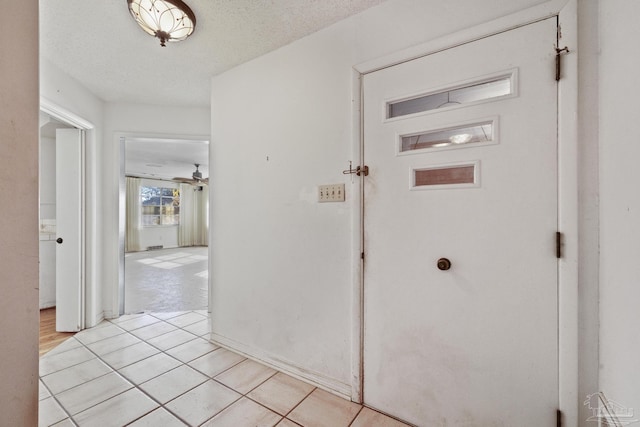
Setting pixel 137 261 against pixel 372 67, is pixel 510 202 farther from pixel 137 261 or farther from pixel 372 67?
pixel 137 261

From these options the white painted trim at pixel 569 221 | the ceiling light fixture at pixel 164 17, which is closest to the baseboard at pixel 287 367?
the white painted trim at pixel 569 221

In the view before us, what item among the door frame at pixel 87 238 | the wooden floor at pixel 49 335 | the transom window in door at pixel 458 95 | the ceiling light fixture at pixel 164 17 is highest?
the ceiling light fixture at pixel 164 17

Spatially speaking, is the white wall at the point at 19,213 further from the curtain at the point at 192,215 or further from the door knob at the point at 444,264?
the curtain at the point at 192,215

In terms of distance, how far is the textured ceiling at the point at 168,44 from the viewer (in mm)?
1601

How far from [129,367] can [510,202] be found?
2.84m

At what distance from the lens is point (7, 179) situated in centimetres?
71

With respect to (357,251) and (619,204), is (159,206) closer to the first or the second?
(357,251)

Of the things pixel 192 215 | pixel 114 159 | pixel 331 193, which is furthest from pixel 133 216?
pixel 331 193

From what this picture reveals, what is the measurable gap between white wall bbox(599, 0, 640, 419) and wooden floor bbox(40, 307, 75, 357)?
149 inches

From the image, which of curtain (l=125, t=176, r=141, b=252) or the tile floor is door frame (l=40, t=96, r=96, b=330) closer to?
the tile floor

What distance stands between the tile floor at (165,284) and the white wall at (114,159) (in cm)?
52

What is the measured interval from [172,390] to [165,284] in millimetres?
3162

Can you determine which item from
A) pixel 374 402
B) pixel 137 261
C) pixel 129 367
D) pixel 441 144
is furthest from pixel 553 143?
pixel 137 261

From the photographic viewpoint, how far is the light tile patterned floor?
4.80ft
